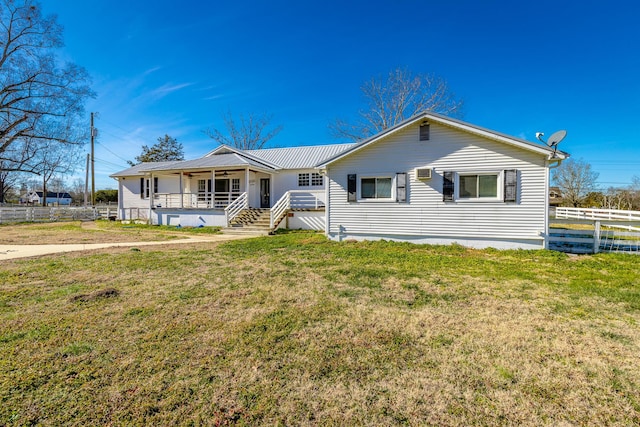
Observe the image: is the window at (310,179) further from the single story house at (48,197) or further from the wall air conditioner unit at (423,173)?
the single story house at (48,197)

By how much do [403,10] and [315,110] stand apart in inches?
646

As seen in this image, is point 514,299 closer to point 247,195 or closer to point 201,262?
point 201,262

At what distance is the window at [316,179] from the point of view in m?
17.5

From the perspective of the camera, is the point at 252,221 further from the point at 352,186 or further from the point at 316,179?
the point at 352,186

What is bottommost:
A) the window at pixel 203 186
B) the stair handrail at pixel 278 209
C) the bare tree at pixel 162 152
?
the stair handrail at pixel 278 209

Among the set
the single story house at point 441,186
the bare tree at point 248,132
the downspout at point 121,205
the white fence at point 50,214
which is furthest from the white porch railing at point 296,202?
the bare tree at point 248,132

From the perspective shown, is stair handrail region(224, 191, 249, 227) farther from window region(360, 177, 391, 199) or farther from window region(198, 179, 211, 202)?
window region(360, 177, 391, 199)

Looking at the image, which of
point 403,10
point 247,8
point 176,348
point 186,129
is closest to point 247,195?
point 247,8

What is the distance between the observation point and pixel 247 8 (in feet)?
42.1

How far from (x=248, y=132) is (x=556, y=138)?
31.1 metres

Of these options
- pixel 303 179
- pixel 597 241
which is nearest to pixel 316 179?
pixel 303 179

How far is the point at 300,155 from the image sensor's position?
19641 millimetres

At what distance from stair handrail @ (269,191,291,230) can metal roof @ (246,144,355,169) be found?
3.00 meters

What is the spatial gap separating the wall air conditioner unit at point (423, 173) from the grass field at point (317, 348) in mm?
4301
